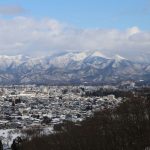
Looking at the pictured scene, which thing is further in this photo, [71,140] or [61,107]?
[61,107]

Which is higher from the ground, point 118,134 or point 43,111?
point 118,134

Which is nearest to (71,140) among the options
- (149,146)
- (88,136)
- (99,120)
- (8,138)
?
(88,136)

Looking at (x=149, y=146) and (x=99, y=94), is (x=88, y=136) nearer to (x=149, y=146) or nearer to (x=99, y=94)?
(x=149, y=146)

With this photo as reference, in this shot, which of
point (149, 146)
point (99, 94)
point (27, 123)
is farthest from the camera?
point (99, 94)

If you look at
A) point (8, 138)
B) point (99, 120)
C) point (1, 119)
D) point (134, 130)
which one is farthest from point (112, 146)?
point (1, 119)

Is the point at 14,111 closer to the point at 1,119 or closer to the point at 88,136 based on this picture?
the point at 1,119

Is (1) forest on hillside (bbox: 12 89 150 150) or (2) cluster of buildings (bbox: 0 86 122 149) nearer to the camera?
(1) forest on hillside (bbox: 12 89 150 150)

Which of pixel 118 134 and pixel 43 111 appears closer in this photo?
pixel 118 134

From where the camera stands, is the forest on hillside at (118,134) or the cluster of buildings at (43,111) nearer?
the forest on hillside at (118,134)

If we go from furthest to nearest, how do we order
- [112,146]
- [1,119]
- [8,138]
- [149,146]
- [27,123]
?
[1,119], [27,123], [8,138], [112,146], [149,146]
